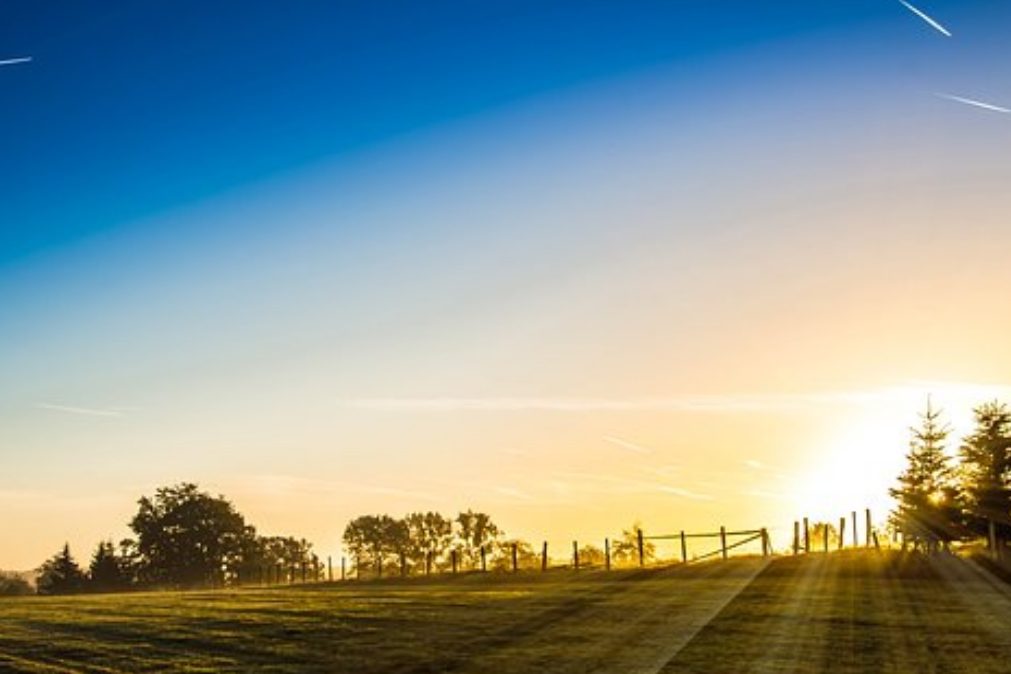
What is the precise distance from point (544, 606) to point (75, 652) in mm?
16542

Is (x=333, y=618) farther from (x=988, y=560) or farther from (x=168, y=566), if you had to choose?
(x=168, y=566)

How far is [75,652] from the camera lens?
2575cm

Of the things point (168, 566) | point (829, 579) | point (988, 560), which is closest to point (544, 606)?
point (829, 579)

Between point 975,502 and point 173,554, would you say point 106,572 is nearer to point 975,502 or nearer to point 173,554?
point 173,554

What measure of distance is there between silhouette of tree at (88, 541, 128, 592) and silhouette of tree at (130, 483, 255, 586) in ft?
11.5

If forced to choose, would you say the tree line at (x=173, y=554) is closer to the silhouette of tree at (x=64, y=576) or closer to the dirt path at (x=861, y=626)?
the silhouette of tree at (x=64, y=576)

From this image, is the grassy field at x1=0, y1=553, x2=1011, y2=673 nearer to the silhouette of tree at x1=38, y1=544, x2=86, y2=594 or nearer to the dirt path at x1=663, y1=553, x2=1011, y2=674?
the dirt path at x1=663, y1=553, x2=1011, y2=674

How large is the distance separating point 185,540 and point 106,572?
36.6ft

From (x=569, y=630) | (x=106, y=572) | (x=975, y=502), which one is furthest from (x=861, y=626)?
(x=106, y=572)

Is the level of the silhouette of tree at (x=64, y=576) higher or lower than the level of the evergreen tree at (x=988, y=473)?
lower

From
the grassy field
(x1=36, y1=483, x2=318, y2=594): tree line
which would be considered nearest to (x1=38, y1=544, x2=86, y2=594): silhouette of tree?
(x1=36, y1=483, x2=318, y2=594): tree line

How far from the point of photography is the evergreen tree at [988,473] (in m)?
61.0

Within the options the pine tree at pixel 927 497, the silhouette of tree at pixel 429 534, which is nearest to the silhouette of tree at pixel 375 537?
the silhouette of tree at pixel 429 534

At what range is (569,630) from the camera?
27906mm
